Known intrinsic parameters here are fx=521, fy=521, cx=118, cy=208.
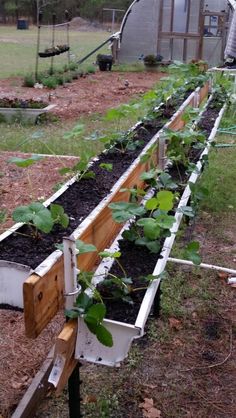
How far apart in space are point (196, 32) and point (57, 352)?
47.8ft

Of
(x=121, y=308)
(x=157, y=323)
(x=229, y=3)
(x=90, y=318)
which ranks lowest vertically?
(x=157, y=323)

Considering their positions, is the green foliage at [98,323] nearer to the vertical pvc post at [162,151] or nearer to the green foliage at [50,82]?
the vertical pvc post at [162,151]

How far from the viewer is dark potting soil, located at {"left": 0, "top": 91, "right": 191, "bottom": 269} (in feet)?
6.26

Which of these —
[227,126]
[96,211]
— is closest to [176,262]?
[96,211]

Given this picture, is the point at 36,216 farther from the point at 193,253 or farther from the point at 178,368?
the point at 178,368

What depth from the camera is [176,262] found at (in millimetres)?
3412

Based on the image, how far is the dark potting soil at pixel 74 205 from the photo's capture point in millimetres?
1909

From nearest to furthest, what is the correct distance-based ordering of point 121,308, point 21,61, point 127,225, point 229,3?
point 121,308
point 127,225
point 229,3
point 21,61

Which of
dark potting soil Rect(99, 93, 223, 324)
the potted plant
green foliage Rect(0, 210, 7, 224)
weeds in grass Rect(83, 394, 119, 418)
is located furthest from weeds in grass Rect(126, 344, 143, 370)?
the potted plant

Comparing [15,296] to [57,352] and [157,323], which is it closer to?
[57,352]

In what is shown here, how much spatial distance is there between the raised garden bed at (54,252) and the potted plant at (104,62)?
38.7 ft

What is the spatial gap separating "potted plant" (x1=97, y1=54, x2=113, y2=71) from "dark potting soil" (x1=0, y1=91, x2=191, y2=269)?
35.4ft

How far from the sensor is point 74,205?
245 centimetres

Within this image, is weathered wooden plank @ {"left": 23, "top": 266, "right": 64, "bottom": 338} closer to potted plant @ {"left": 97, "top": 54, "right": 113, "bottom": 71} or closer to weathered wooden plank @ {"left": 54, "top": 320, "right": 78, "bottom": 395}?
weathered wooden plank @ {"left": 54, "top": 320, "right": 78, "bottom": 395}
